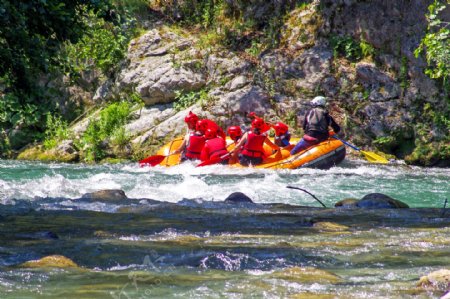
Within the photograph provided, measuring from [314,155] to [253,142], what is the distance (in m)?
1.22

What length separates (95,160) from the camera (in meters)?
20.3

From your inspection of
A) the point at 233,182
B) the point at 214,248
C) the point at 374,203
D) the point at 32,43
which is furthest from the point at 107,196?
the point at 233,182

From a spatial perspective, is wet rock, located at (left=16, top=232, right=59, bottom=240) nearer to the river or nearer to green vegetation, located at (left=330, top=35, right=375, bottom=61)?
the river

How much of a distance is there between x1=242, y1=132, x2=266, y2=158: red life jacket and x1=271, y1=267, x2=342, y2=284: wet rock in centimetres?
1114

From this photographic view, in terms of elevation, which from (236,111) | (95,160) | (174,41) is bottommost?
(95,160)

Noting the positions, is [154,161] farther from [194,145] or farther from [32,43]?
[32,43]

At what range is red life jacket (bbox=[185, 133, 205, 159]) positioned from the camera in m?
Result: 16.7

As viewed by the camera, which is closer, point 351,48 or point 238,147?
point 238,147

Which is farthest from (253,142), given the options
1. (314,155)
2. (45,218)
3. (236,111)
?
(45,218)

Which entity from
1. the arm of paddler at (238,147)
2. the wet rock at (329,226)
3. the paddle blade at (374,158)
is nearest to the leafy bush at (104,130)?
the arm of paddler at (238,147)

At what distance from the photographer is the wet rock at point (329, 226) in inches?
268

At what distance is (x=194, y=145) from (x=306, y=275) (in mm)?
12336

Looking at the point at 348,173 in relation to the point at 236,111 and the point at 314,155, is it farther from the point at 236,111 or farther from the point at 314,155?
the point at 236,111

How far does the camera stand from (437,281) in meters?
4.18
